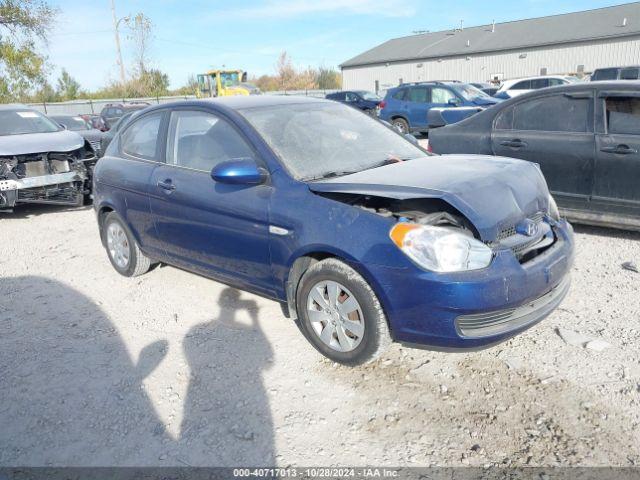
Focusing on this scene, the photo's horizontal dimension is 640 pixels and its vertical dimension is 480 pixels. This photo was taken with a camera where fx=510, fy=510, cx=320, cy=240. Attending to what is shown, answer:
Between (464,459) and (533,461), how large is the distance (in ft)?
1.04

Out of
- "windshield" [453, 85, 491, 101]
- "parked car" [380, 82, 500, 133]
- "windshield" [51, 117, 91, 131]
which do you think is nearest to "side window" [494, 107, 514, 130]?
"parked car" [380, 82, 500, 133]

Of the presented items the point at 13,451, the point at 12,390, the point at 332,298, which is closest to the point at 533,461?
the point at 332,298

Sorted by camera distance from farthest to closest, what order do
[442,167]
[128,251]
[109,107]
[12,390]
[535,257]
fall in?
1. [109,107]
2. [128,251]
3. [442,167]
4. [12,390]
5. [535,257]

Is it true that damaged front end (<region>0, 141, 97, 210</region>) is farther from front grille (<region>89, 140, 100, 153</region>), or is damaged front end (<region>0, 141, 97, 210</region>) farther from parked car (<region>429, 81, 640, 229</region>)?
parked car (<region>429, 81, 640, 229</region>)

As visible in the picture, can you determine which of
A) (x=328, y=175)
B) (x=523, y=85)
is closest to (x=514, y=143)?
(x=328, y=175)

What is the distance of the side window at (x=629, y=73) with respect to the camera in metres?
18.6

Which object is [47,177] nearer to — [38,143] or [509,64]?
[38,143]

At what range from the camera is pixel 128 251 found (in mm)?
4965

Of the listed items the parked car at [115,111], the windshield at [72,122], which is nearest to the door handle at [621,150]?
the windshield at [72,122]

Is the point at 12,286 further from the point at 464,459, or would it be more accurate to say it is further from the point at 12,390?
the point at 464,459

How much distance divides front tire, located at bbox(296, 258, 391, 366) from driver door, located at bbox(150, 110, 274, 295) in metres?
0.42

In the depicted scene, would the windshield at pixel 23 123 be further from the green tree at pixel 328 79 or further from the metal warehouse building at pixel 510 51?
the green tree at pixel 328 79

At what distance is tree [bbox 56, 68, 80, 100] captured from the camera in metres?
47.9

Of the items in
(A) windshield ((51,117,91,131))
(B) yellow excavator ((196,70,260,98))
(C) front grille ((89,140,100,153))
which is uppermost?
(B) yellow excavator ((196,70,260,98))
